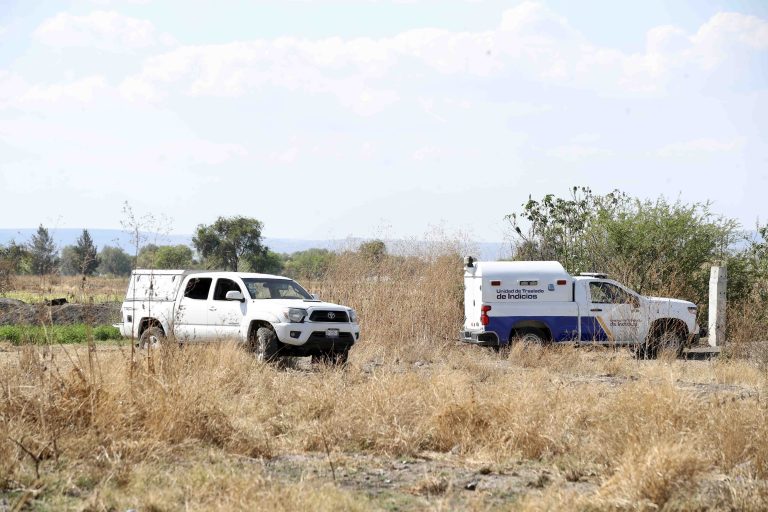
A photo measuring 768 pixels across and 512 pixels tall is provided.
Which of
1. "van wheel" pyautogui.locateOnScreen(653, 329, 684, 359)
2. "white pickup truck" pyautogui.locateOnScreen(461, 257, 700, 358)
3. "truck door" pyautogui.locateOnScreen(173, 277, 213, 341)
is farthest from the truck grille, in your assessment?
"van wheel" pyautogui.locateOnScreen(653, 329, 684, 359)

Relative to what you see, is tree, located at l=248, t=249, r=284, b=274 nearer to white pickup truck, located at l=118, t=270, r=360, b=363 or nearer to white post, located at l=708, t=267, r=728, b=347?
white post, located at l=708, t=267, r=728, b=347

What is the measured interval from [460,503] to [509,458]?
1.74 metres

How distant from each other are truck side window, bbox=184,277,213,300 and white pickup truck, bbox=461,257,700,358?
585 centimetres

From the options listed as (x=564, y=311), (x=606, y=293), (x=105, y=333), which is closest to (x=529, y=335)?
(x=564, y=311)

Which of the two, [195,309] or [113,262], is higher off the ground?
[113,262]

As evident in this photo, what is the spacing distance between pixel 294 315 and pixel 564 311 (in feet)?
21.0

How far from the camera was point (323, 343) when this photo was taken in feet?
58.2

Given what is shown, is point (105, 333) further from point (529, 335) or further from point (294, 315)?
point (529, 335)

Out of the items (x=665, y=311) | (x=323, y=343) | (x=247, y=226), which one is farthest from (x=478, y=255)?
(x=247, y=226)

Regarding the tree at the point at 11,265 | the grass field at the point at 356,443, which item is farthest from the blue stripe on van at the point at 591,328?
the tree at the point at 11,265

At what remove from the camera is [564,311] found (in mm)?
20984

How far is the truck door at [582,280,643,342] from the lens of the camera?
2080cm

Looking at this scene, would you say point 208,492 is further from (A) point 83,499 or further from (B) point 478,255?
(B) point 478,255

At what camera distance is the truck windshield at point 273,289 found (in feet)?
61.4
